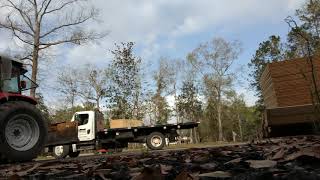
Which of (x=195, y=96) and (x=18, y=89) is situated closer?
(x=18, y=89)

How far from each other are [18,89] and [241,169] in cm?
955

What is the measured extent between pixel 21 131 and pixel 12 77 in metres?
1.80

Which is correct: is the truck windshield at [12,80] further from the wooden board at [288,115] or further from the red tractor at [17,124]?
the wooden board at [288,115]

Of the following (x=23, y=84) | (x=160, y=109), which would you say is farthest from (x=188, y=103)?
(x=23, y=84)

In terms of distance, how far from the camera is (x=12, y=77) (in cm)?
1130

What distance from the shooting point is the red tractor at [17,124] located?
9305 mm

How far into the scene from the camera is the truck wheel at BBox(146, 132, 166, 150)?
2450cm

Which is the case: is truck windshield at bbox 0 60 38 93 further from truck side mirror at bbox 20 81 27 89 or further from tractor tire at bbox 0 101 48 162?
tractor tire at bbox 0 101 48 162

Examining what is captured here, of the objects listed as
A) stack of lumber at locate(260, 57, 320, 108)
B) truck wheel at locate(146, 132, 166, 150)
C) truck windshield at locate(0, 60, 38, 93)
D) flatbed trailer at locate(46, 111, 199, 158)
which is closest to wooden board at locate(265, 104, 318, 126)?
stack of lumber at locate(260, 57, 320, 108)

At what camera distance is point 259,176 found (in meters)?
2.17

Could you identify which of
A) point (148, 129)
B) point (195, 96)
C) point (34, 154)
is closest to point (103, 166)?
point (34, 154)

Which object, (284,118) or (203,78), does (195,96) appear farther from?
(284,118)

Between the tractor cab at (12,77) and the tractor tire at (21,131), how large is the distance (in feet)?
2.78

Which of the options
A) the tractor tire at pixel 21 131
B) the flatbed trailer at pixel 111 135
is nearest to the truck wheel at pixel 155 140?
the flatbed trailer at pixel 111 135
